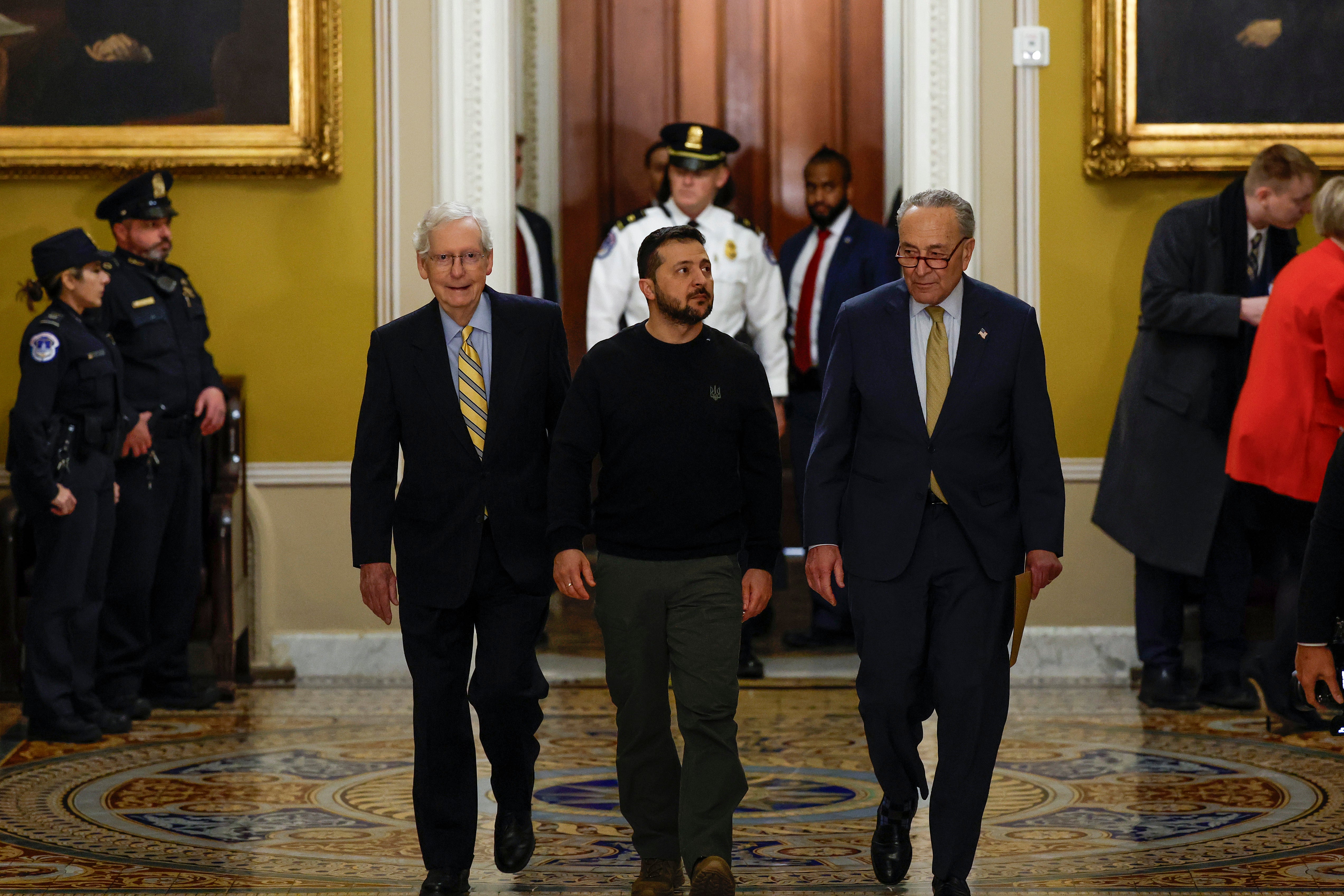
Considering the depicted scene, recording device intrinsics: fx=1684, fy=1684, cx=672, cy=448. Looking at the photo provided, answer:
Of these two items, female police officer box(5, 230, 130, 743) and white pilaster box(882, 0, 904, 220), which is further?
white pilaster box(882, 0, 904, 220)

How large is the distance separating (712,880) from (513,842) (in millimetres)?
568

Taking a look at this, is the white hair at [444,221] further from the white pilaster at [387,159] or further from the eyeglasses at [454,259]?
the white pilaster at [387,159]

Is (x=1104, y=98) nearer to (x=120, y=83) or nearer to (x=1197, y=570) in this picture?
(x=1197, y=570)

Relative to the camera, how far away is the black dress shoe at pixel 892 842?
3.70m

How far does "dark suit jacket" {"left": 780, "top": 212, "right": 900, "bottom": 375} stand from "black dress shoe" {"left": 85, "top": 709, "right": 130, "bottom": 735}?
2.97m

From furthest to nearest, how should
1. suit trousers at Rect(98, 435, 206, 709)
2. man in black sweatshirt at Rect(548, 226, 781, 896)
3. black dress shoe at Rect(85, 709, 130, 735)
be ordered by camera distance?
suit trousers at Rect(98, 435, 206, 709) < black dress shoe at Rect(85, 709, 130, 735) < man in black sweatshirt at Rect(548, 226, 781, 896)

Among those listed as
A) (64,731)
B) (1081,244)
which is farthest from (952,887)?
(1081,244)

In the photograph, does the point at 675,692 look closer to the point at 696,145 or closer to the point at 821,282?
the point at 696,145

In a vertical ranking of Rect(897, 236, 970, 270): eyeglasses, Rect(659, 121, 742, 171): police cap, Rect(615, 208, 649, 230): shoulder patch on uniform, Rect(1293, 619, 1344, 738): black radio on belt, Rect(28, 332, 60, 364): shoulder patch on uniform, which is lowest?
Rect(1293, 619, 1344, 738): black radio on belt

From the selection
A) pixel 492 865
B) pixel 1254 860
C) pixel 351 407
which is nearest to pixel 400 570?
pixel 492 865

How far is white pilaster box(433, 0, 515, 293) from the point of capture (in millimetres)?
6211

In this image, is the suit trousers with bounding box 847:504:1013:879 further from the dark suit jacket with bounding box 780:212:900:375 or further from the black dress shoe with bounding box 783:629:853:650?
the dark suit jacket with bounding box 780:212:900:375

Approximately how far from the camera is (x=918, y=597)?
360 cm

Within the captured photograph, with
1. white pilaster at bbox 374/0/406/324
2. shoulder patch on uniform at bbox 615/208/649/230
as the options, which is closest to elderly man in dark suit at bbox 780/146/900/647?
shoulder patch on uniform at bbox 615/208/649/230
